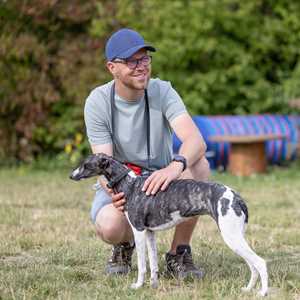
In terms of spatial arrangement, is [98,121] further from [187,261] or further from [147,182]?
[187,261]

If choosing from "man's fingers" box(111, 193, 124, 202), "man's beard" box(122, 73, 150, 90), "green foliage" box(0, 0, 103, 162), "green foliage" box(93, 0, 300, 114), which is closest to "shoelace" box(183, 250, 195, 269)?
"man's fingers" box(111, 193, 124, 202)

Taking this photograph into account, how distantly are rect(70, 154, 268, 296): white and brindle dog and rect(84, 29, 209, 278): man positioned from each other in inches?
7.9

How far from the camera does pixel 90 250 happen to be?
6.79 m

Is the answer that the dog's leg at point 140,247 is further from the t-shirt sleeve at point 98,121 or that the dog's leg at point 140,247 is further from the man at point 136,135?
the t-shirt sleeve at point 98,121

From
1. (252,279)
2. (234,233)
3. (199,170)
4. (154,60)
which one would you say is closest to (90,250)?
(199,170)

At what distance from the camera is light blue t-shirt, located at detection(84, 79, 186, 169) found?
573cm

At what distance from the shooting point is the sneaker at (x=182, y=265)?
18.8ft

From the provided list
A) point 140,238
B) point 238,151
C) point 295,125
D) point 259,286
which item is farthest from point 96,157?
point 295,125

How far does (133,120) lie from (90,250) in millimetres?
1535

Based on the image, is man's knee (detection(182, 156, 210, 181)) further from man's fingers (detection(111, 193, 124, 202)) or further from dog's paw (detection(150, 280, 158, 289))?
dog's paw (detection(150, 280, 158, 289))

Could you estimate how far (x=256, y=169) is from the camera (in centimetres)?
1348

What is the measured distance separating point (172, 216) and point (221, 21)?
10504 millimetres

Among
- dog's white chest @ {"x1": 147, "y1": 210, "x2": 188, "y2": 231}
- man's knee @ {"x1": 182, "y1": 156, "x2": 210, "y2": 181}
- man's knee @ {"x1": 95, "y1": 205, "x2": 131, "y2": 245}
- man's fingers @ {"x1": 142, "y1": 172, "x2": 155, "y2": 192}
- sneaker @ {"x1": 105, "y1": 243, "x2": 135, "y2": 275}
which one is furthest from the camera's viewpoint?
sneaker @ {"x1": 105, "y1": 243, "x2": 135, "y2": 275}

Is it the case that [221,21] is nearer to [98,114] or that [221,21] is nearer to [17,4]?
[17,4]
